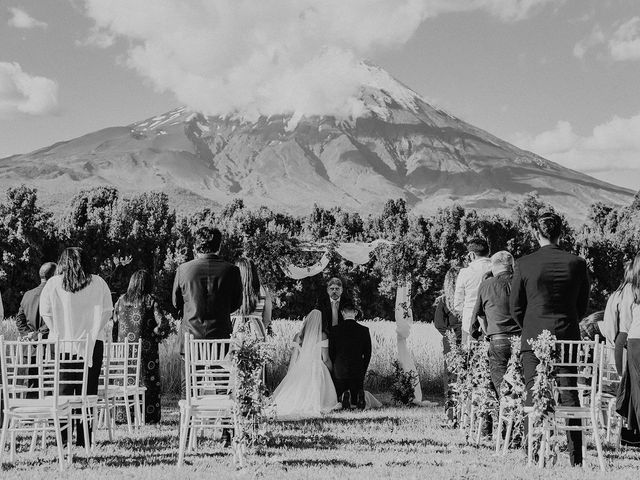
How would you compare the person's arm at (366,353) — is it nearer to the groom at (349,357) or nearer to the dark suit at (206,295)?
the groom at (349,357)

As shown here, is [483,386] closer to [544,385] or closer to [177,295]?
[544,385]

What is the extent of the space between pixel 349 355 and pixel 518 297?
5383 millimetres

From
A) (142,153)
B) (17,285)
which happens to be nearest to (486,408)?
(17,285)

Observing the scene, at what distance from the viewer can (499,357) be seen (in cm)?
748

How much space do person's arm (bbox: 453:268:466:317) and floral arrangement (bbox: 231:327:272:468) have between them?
10.3 feet

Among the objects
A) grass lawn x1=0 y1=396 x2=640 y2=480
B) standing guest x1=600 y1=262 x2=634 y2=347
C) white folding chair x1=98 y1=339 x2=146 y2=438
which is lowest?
grass lawn x1=0 y1=396 x2=640 y2=480

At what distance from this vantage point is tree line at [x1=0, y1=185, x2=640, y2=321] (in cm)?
3656

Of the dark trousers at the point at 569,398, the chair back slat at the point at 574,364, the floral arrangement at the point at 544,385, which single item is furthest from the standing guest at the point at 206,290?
the chair back slat at the point at 574,364

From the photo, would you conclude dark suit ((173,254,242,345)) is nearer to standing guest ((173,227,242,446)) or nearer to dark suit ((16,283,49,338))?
standing guest ((173,227,242,446))

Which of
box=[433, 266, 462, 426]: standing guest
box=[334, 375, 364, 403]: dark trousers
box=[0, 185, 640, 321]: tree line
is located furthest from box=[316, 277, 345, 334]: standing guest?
box=[0, 185, 640, 321]: tree line

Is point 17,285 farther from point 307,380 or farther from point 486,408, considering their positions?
point 486,408

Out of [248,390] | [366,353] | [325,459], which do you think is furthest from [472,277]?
[366,353]

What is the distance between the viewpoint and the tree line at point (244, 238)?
36.6 m

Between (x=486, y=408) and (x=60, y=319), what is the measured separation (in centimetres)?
384
